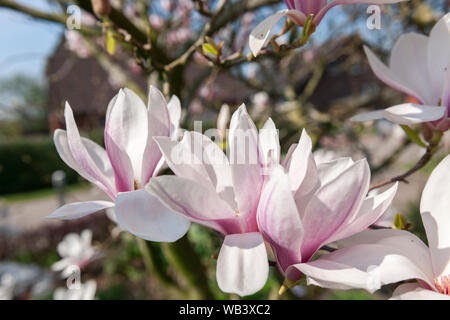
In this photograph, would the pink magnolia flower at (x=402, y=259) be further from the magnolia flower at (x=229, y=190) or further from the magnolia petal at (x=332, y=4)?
the magnolia petal at (x=332, y=4)

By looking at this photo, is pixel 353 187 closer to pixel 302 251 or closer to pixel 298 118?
pixel 302 251

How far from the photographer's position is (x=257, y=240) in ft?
1.29

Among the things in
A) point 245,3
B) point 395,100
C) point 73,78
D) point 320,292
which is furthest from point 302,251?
point 73,78

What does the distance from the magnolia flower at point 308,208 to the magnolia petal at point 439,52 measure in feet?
1.02

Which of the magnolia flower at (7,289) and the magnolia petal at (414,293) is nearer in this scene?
the magnolia petal at (414,293)

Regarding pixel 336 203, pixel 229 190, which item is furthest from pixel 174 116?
pixel 336 203

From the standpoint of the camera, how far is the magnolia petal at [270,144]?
433 millimetres

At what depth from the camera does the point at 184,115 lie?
1.10 m

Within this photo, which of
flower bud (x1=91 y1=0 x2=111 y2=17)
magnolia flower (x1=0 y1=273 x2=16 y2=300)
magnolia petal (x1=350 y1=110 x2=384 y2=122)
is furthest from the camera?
magnolia flower (x1=0 y1=273 x2=16 y2=300)

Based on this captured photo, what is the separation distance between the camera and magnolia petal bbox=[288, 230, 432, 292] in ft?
1.17

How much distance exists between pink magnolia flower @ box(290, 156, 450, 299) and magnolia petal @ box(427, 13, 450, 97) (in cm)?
22

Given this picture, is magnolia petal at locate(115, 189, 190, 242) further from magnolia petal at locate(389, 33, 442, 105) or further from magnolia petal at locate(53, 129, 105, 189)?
magnolia petal at locate(389, 33, 442, 105)

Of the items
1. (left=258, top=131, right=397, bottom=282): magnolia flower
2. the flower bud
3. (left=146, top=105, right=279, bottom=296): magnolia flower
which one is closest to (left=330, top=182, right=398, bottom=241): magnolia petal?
(left=258, top=131, right=397, bottom=282): magnolia flower

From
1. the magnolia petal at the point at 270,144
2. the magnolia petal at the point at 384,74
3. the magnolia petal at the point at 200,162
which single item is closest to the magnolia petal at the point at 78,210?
the magnolia petal at the point at 200,162
